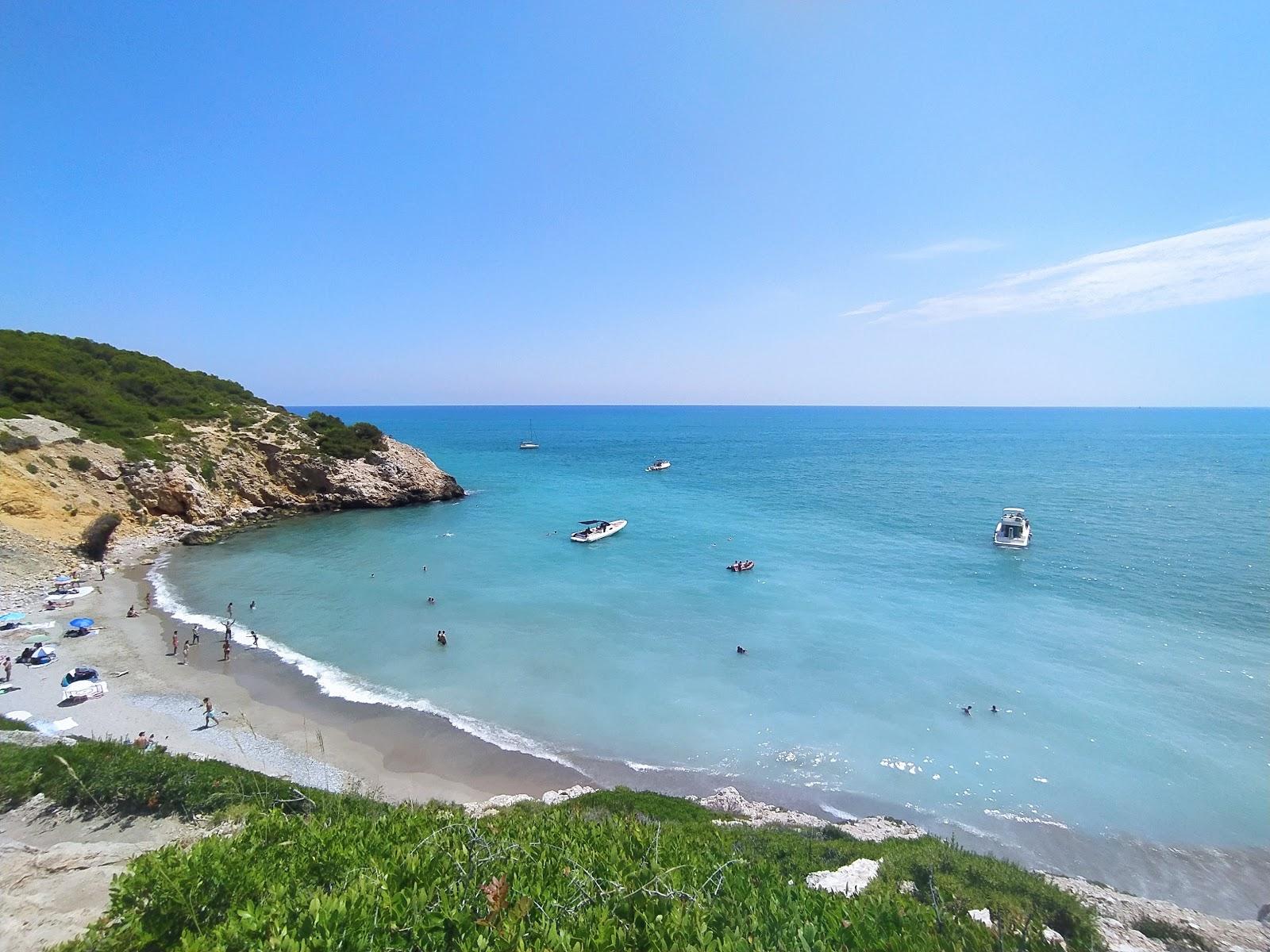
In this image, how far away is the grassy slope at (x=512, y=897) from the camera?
560 cm

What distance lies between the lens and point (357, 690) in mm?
22297

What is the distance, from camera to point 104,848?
9664mm

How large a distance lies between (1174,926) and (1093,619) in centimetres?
2410

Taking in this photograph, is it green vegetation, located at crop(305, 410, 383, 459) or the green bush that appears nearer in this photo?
the green bush

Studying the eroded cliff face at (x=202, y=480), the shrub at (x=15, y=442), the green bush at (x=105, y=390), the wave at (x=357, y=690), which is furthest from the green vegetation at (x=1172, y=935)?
the green bush at (x=105, y=390)

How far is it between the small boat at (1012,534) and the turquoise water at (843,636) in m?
1.32

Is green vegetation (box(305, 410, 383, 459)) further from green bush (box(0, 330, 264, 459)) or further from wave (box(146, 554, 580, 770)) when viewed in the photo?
wave (box(146, 554, 580, 770))

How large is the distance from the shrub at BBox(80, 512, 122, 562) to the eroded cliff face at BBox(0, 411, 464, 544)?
60 centimetres

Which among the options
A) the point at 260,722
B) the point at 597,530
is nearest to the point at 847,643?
the point at 597,530

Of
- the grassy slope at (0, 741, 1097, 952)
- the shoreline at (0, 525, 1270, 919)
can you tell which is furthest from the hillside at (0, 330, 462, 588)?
the grassy slope at (0, 741, 1097, 952)

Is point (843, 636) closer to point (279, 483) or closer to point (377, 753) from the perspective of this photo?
point (377, 753)

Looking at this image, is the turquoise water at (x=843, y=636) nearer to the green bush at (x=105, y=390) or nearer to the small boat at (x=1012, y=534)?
the small boat at (x=1012, y=534)

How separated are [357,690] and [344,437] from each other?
42738mm

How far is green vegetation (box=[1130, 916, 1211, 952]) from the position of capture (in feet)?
30.6
